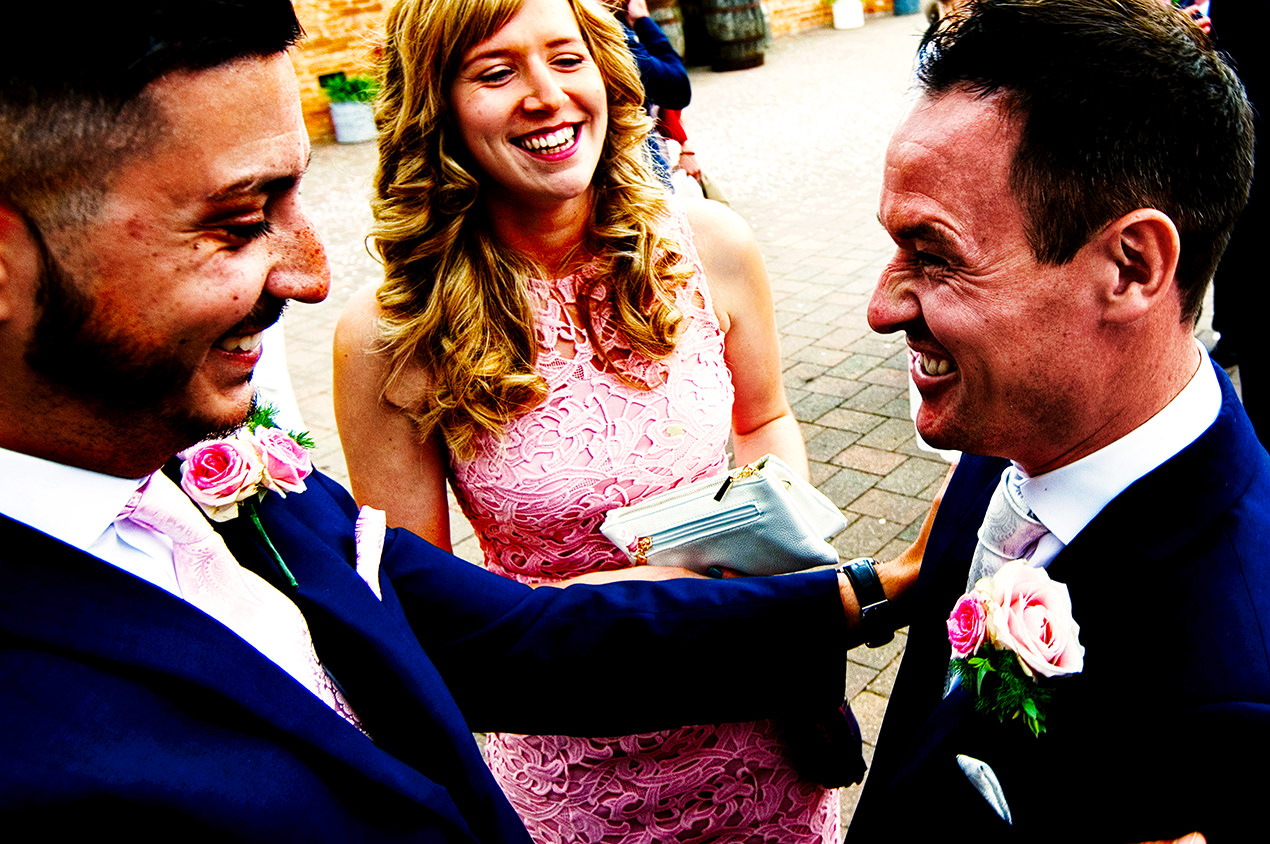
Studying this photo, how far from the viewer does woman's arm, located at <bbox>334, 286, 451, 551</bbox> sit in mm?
2277

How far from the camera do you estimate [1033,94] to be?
1403 mm

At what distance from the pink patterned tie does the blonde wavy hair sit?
888 mm

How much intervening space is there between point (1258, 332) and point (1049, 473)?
3845 millimetres

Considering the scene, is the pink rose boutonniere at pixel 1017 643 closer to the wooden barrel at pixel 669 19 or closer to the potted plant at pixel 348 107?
the potted plant at pixel 348 107

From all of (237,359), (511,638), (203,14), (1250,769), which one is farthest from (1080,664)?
(203,14)

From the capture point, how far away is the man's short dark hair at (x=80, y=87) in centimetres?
101

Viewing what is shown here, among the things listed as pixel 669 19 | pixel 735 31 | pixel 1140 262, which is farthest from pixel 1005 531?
pixel 735 31

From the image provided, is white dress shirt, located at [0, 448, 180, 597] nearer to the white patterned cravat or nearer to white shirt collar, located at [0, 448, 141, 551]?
white shirt collar, located at [0, 448, 141, 551]

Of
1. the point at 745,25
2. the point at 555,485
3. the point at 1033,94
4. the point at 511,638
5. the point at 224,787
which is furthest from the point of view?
the point at 745,25

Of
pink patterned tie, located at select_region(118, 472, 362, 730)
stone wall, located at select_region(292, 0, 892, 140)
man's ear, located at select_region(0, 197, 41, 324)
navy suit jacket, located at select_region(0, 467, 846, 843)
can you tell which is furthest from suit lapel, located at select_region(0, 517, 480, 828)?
stone wall, located at select_region(292, 0, 892, 140)

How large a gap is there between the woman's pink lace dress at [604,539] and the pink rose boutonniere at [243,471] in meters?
0.78

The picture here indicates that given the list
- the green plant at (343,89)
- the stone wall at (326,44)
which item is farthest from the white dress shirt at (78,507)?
the stone wall at (326,44)

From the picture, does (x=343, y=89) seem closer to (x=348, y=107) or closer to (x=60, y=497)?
(x=348, y=107)

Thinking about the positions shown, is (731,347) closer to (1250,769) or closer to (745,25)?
(1250,769)
